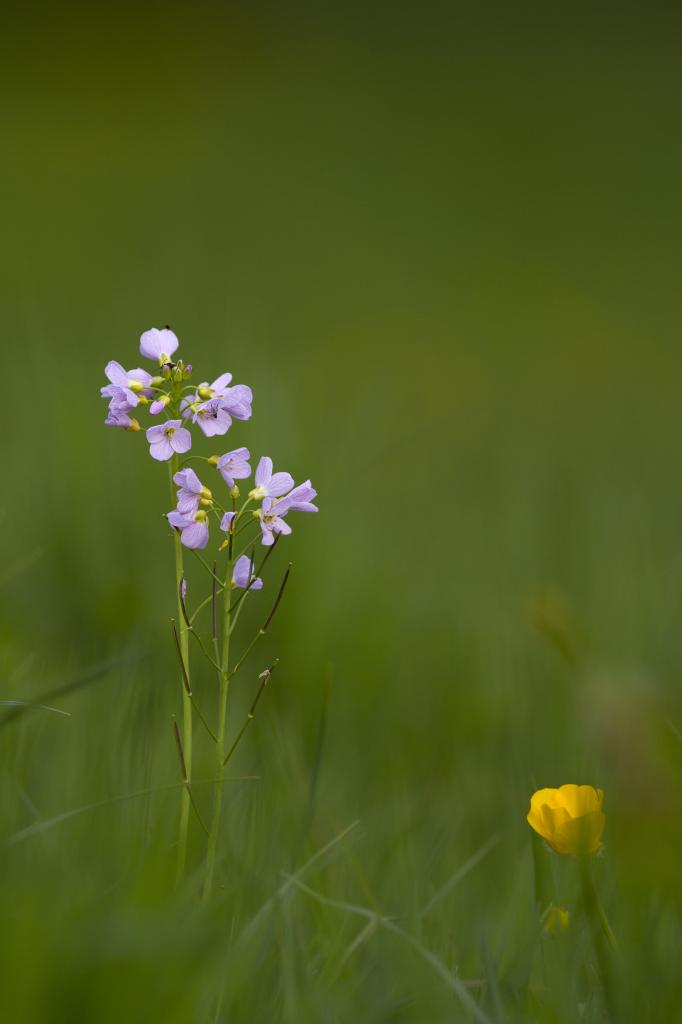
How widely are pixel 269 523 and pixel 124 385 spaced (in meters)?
0.14

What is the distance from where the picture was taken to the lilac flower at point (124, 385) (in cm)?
81

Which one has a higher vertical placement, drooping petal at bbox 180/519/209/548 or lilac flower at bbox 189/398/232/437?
lilac flower at bbox 189/398/232/437

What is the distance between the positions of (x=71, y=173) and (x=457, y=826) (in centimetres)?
488

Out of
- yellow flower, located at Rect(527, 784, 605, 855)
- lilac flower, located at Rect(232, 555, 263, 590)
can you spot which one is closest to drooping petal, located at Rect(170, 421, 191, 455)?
lilac flower, located at Rect(232, 555, 263, 590)

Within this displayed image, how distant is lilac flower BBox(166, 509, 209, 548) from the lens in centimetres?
82

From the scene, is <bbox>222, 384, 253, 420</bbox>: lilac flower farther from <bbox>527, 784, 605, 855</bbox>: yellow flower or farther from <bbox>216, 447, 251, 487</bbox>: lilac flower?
<bbox>527, 784, 605, 855</bbox>: yellow flower

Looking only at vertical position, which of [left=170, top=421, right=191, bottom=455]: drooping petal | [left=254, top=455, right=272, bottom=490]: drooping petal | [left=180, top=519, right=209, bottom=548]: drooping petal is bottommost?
[left=180, top=519, right=209, bottom=548]: drooping petal

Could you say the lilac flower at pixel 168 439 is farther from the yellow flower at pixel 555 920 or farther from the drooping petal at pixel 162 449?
the yellow flower at pixel 555 920

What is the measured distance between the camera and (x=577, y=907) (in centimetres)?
86

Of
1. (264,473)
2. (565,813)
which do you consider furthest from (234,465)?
(565,813)

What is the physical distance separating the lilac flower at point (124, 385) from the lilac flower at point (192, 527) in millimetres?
83

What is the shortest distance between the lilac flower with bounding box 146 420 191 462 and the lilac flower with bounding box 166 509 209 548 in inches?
1.7

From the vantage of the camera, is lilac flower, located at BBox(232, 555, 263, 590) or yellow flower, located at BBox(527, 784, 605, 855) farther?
lilac flower, located at BBox(232, 555, 263, 590)

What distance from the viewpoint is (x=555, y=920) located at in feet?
2.73
